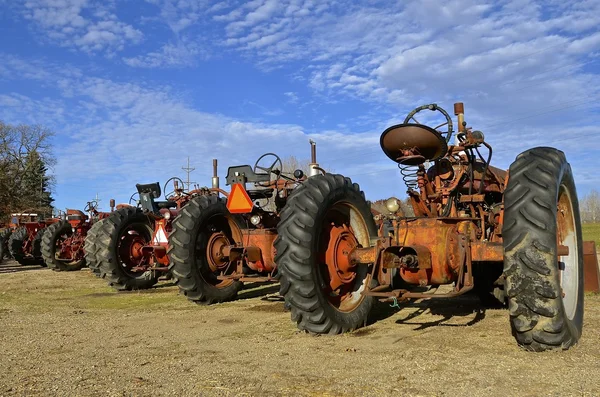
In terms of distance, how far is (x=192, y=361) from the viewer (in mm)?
4305

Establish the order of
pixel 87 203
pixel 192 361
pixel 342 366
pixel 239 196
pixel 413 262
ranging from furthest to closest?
pixel 87 203 → pixel 239 196 → pixel 413 262 → pixel 192 361 → pixel 342 366

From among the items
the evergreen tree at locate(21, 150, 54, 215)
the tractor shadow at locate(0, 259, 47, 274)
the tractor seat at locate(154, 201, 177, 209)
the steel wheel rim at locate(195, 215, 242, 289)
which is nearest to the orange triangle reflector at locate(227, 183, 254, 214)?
the steel wheel rim at locate(195, 215, 242, 289)

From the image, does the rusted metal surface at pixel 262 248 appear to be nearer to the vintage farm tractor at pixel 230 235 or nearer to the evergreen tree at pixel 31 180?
the vintage farm tractor at pixel 230 235

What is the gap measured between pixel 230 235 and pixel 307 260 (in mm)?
3916

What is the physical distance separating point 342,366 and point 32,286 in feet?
31.9

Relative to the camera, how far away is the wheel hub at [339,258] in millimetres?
5590

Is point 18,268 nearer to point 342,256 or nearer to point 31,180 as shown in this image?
point 342,256

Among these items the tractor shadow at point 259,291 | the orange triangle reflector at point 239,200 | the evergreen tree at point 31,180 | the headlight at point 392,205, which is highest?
the evergreen tree at point 31,180

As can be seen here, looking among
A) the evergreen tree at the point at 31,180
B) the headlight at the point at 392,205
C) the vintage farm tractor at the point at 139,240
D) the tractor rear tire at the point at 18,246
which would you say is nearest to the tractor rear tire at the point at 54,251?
the tractor rear tire at the point at 18,246

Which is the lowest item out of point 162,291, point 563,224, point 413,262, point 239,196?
point 162,291

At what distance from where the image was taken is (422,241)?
16.8 ft

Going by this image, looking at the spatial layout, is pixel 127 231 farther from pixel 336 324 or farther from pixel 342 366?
pixel 342 366

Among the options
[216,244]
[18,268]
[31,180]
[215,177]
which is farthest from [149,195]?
[31,180]

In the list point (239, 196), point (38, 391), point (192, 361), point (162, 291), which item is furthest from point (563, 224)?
point (162, 291)
